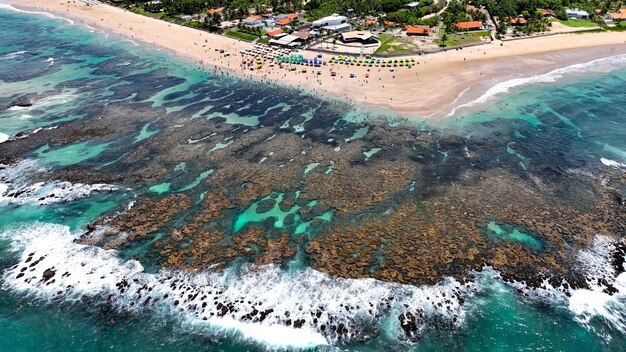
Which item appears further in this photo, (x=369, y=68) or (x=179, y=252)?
(x=369, y=68)

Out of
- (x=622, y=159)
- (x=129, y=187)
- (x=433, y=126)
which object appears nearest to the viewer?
(x=129, y=187)

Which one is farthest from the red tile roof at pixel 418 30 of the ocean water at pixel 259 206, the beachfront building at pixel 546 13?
the beachfront building at pixel 546 13

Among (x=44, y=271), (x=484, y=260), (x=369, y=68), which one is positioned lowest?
(x=44, y=271)

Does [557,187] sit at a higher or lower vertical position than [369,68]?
lower

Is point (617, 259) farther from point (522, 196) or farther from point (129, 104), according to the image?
point (129, 104)

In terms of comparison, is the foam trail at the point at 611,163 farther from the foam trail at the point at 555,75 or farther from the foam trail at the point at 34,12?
the foam trail at the point at 34,12

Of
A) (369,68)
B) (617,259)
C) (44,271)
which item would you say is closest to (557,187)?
(617,259)

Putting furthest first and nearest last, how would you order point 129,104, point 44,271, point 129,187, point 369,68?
point 369,68, point 129,104, point 129,187, point 44,271
